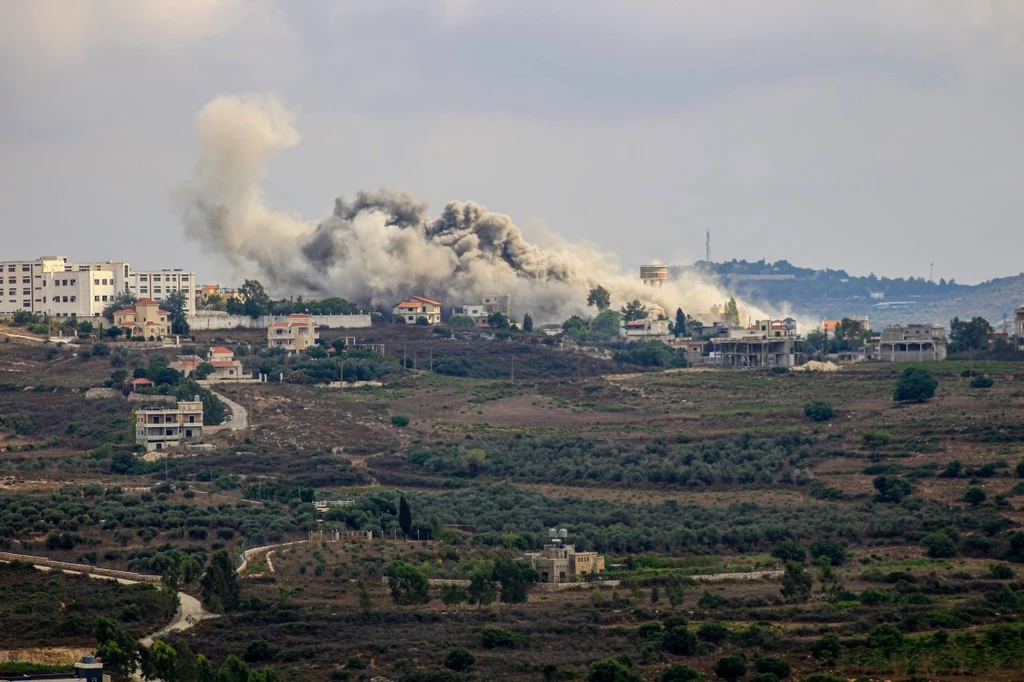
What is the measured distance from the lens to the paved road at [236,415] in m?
109

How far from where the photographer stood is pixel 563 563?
77625 millimetres

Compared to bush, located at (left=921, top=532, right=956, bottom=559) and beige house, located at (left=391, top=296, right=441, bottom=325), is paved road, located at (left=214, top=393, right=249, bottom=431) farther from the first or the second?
bush, located at (left=921, top=532, right=956, bottom=559)

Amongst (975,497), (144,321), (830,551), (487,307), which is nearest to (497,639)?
(830,551)

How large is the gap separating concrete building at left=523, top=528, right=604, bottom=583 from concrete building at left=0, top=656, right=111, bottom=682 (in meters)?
22.6

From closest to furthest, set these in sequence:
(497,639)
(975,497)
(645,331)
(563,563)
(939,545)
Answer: (497,639) → (563,563) → (939,545) → (975,497) → (645,331)

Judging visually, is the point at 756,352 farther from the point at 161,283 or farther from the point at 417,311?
the point at 161,283

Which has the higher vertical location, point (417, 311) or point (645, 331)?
point (417, 311)

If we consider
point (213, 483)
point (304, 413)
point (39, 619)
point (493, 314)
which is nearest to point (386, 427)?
point (304, 413)

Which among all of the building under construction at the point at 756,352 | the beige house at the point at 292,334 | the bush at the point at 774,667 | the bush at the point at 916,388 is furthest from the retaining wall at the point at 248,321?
the bush at the point at 774,667

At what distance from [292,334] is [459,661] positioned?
70248mm

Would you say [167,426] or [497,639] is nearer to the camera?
[497,639]

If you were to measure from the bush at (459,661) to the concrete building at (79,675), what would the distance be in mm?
10277

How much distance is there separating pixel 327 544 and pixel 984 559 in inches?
975

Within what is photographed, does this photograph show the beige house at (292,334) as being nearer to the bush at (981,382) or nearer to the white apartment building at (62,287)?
the white apartment building at (62,287)
